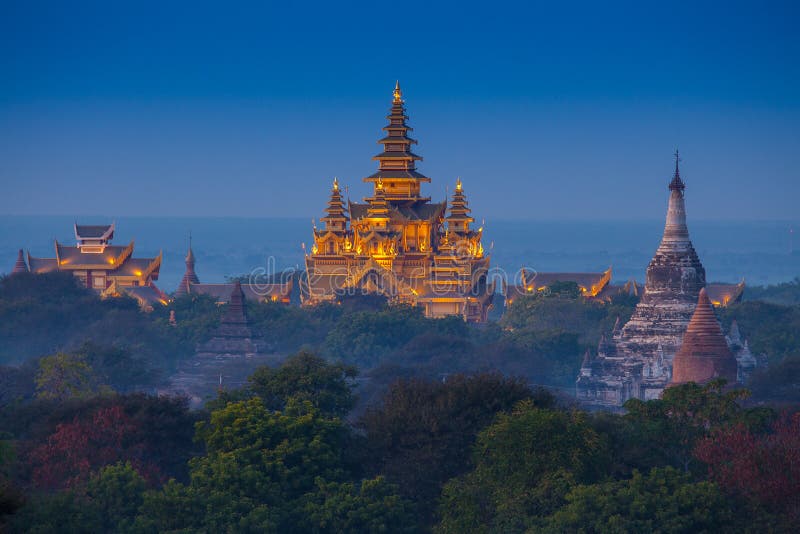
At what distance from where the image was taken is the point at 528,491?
126ft

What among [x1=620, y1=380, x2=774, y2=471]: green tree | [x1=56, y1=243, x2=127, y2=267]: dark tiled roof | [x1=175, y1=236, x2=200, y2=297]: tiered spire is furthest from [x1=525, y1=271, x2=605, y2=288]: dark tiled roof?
[x1=620, y1=380, x2=774, y2=471]: green tree

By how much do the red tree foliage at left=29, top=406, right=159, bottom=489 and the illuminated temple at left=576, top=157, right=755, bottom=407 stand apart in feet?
117

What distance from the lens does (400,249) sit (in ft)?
332

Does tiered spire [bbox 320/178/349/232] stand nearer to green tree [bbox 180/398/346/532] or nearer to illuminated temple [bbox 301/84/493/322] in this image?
illuminated temple [bbox 301/84/493/322]

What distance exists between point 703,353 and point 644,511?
107ft

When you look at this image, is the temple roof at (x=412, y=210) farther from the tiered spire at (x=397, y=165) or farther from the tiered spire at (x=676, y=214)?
the tiered spire at (x=676, y=214)

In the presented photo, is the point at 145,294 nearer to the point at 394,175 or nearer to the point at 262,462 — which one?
the point at 394,175

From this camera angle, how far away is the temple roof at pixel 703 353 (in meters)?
67.9

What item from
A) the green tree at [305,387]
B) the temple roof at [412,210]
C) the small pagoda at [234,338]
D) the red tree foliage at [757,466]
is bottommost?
the small pagoda at [234,338]

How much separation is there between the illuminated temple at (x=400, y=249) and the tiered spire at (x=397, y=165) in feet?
0.17

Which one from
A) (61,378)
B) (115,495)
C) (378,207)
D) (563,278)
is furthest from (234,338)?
(115,495)

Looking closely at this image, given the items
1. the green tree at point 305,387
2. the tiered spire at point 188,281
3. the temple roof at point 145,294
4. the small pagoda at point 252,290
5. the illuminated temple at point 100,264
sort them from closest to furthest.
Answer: the green tree at point 305,387, the temple roof at point 145,294, the illuminated temple at point 100,264, the small pagoda at point 252,290, the tiered spire at point 188,281

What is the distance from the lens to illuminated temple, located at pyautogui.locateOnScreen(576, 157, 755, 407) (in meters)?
75.9

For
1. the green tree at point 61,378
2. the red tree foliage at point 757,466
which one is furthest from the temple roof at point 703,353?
the red tree foliage at point 757,466
